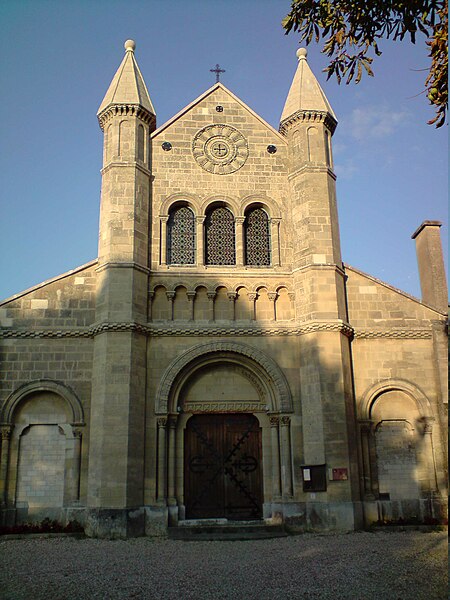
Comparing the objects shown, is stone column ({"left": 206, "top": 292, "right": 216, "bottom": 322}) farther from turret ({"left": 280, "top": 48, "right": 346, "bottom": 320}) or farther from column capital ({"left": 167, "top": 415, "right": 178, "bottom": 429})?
column capital ({"left": 167, "top": 415, "right": 178, "bottom": 429})

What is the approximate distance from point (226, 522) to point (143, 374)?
4448 millimetres

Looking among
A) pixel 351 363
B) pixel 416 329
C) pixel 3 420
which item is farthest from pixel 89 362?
pixel 416 329

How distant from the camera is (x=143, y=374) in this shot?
1703cm

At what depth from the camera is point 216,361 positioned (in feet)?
58.3

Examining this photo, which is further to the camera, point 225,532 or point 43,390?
point 43,390

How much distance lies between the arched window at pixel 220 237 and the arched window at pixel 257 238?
469 mm

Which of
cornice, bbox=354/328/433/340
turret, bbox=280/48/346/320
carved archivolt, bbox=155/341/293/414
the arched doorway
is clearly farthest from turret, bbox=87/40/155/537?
cornice, bbox=354/328/433/340

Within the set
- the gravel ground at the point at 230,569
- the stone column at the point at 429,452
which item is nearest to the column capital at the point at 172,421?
the gravel ground at the point at 230,569

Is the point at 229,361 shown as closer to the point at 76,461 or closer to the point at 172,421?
the point at 172,421

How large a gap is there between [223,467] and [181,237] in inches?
270

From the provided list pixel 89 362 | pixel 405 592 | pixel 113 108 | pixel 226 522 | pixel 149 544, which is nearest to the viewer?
pixel 405 592

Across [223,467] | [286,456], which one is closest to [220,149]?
[286,456]

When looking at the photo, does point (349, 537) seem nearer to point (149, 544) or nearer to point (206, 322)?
point (149, 544)

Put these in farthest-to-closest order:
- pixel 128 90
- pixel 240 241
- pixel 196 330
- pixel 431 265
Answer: pixel 431 265 → pixel 128 90 → pixel 240 241 → pixel 196 330
